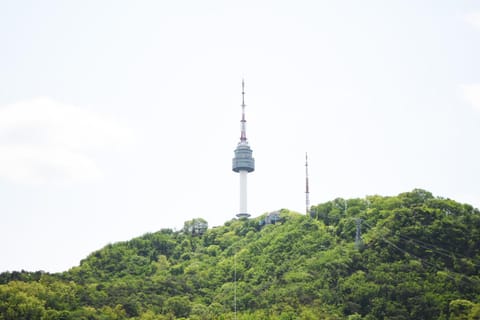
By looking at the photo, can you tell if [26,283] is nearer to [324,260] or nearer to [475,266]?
[324,260]

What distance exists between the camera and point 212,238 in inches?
4961

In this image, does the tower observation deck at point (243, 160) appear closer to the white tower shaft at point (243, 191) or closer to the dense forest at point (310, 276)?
the white tower shaft at point (243, 191)

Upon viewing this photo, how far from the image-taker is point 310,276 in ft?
308

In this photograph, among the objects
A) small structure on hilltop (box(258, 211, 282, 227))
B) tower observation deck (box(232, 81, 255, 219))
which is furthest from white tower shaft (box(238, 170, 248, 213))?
small structure on hilltop (box(258, 211, 282, 227))

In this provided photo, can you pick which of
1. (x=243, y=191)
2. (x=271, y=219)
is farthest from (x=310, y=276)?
(x=243, y=191)

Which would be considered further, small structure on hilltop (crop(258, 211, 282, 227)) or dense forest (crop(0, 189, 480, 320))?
small structure on hilltop (crop(258, 211, 282, 227))

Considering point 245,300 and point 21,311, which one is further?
point 245,300

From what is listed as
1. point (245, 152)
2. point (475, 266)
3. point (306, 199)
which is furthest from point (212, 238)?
point (475, 266)

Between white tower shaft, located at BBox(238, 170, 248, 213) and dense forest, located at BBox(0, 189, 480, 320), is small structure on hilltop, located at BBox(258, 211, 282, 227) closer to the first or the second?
dense forest, located at BBox(0, 189, 480, 320)

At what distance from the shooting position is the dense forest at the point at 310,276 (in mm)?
84625

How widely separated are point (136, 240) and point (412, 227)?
4220cm

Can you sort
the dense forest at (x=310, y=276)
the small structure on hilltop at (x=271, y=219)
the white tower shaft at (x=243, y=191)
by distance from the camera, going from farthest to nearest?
the white tower shaft at (x=243, y=191) < the small structure on hilltop at (x=271, y=219) < the dense forest at (x=310, y=276)

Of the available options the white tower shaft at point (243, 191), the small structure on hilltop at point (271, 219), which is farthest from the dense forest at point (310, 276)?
the white tower shaft at point (243, 191)

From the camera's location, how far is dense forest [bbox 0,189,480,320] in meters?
84.6
